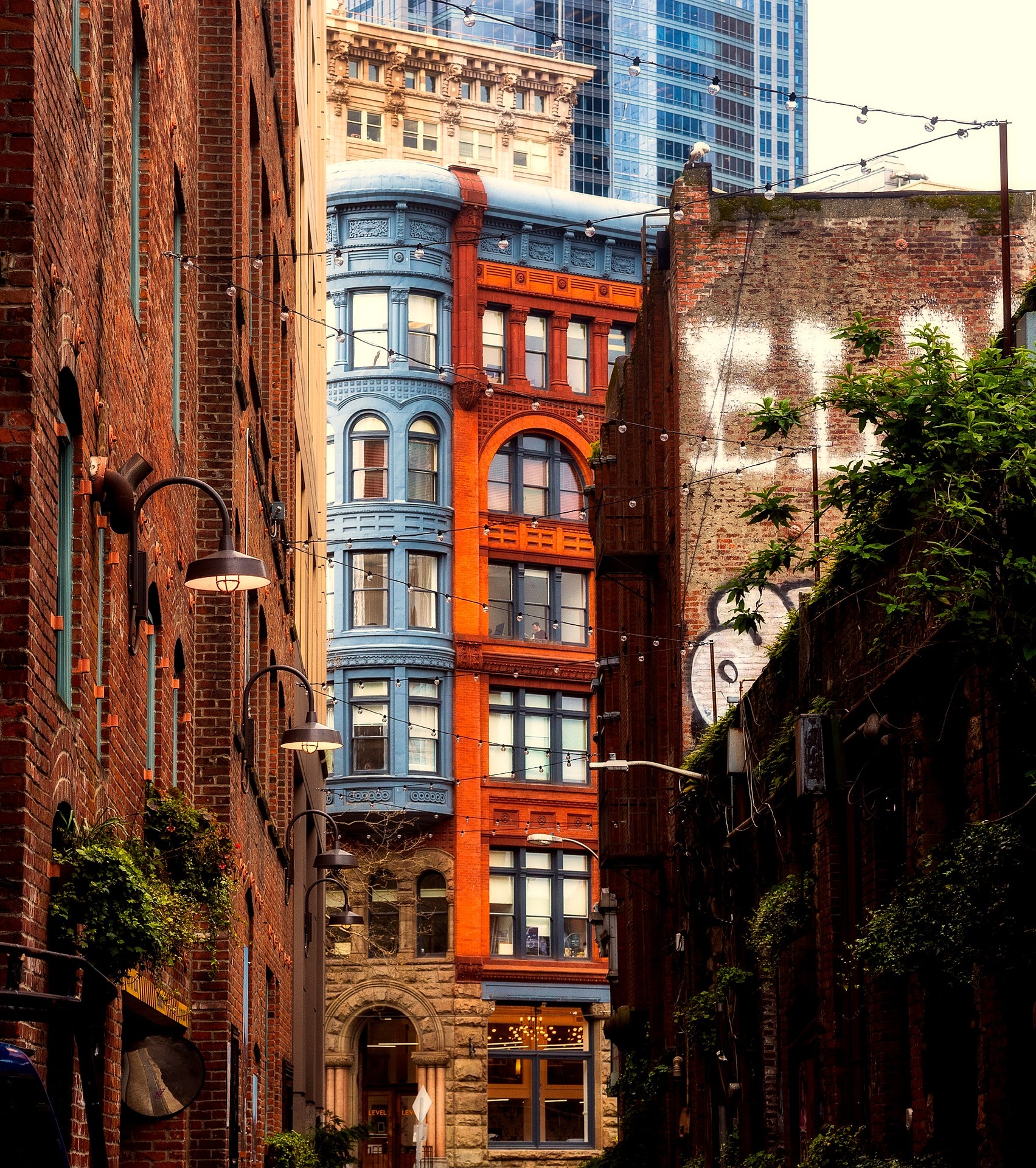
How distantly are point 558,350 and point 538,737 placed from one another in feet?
37.0

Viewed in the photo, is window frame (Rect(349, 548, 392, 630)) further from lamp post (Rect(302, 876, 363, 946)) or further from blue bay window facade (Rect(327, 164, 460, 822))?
lamp post (Rect(302, 876, 363, 946))

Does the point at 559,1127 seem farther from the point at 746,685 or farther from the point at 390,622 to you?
the point at 746,685

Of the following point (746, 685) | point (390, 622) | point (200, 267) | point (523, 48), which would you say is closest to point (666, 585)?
point (746, 685)

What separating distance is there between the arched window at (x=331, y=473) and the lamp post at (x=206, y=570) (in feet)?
140

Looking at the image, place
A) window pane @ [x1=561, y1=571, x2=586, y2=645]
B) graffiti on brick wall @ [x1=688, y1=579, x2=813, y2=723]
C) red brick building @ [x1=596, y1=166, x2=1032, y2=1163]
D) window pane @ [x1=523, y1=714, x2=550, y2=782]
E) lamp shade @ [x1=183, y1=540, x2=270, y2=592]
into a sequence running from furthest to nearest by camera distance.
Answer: window pane @ [x1=561, y1=571, x2=586, y2=645]
window pane @ [x1=523, y1=714, x2=550, y2=782]
red brick building @ [x1=596, y1=166, x2=1032, y2=1163]
graffiti on brick wall @ [x1=688, y1=579, x2=813, y2=723]
lamp shade @ [x1=183, y1=540, x2=270, y2=592]

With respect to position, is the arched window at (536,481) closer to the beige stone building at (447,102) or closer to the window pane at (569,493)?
the window pane at (569,493)

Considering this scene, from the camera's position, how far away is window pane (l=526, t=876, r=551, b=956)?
5578 centimetres

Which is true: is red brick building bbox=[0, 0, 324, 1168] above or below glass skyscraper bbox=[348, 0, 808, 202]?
below

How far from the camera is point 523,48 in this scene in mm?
119188

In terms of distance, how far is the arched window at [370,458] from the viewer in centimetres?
5644

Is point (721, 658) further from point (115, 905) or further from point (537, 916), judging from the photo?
point (537, 916)

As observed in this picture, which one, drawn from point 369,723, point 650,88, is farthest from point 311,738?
point 650,88

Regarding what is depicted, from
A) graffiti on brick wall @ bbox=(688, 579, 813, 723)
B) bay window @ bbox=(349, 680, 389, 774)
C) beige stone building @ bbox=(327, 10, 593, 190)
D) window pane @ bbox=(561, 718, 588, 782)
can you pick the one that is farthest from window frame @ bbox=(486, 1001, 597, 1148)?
beige stone building @ bbox=(327, 10, 593, 190)

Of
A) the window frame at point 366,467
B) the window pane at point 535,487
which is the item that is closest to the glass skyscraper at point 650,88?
the window pane at point 535,487
